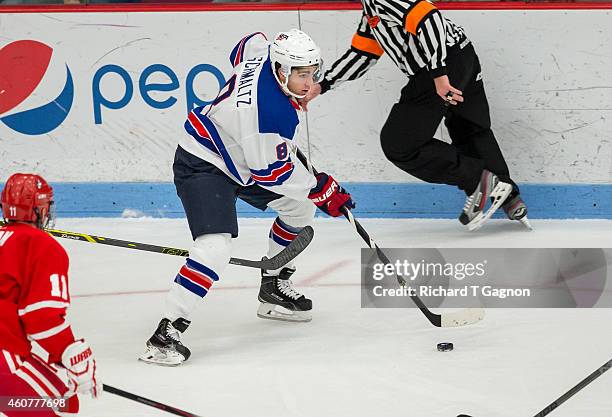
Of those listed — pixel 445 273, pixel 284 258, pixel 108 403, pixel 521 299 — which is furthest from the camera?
pixel 445 273

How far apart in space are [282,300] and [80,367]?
5.03ft

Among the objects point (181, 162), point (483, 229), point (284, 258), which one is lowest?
point (483, 229)

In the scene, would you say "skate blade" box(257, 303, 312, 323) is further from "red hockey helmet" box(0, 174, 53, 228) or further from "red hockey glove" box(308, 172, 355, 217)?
"red hockey helmet" box(0, 174, 53, 228)

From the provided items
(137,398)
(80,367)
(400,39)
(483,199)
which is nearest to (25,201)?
(80,367)

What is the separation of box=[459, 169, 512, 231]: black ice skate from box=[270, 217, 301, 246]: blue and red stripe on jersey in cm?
124

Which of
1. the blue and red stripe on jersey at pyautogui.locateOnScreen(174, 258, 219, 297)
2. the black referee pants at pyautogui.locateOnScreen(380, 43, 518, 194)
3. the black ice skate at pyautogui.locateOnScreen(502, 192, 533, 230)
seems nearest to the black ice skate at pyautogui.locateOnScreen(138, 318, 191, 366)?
the blue and red stripe on jersey at pyautogui.locateOnScreen(174, 258, 219, 297)

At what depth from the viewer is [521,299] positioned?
389cm

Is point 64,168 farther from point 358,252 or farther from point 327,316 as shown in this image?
point 327,316

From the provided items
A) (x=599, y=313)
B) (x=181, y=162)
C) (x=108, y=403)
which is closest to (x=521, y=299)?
(x=599, y=313)

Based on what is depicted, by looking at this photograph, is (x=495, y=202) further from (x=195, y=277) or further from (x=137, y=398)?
(x=137, y=398)

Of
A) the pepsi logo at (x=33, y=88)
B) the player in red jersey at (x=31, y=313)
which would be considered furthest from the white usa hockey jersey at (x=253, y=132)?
the pepsi logo at (x=33, y=88)

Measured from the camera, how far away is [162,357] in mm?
3293

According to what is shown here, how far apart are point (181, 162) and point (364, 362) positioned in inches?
33.0

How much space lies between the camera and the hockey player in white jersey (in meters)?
3.30
